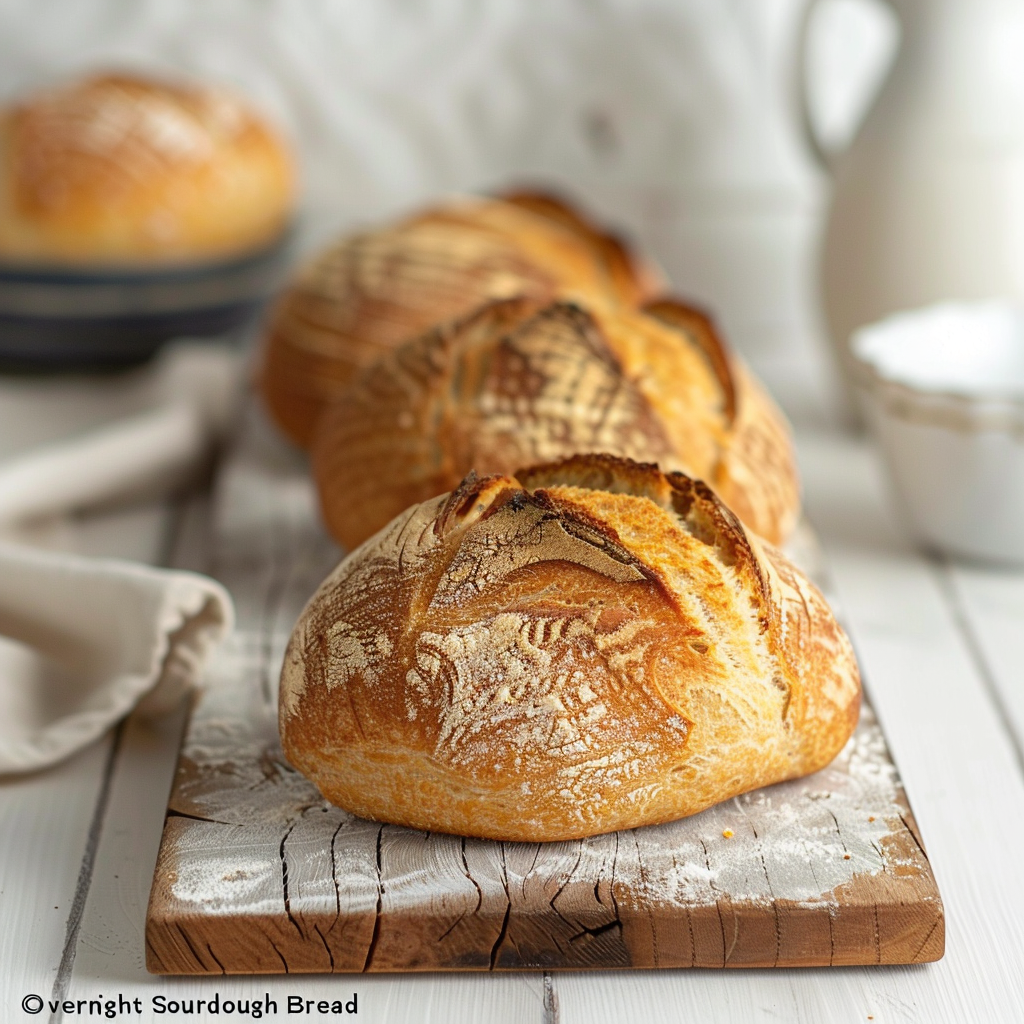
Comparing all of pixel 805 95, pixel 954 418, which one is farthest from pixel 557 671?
pixel 805 95

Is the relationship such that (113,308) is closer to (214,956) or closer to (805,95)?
(805,95)

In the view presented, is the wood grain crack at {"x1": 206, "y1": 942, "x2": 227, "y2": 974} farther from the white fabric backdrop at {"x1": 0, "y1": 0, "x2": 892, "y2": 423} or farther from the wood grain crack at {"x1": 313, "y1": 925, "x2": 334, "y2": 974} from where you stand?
the white fabric backdrop at {"x1": 0, "y1": 0, "x2": 892, "y2": 423}

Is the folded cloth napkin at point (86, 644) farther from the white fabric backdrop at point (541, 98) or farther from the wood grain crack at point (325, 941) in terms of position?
the white fabric backdrop at point (541, 98)

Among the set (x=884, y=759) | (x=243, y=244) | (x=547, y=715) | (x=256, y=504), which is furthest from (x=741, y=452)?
(x=243, y=244)

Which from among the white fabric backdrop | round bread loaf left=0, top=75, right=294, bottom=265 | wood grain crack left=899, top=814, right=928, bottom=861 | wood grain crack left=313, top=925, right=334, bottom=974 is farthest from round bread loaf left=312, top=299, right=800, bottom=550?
the white fabric backdrop

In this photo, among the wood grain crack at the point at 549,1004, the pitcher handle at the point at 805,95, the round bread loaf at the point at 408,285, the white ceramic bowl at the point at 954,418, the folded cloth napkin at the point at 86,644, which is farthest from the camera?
the pitcher handle at the point at 805,95

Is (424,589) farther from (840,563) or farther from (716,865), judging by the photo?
(840,563)

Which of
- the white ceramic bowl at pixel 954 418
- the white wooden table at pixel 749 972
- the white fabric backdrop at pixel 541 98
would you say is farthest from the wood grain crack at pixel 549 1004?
the white fabric backdrop at pixel 541 98
